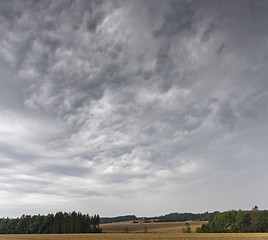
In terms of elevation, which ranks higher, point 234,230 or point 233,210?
point 233,210

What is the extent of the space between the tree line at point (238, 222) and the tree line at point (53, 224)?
2722 inches

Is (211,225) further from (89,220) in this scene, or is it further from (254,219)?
(89,220)

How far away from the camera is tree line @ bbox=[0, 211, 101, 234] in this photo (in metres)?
140

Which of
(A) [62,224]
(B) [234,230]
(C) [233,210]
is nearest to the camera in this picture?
(B) [234,230]

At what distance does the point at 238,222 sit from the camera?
11525 centimetres

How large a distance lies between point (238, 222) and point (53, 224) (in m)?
109

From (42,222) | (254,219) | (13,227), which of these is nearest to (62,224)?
(42,222)

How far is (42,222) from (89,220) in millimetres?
30179

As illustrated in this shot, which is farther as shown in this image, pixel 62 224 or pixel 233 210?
pixel 62 224

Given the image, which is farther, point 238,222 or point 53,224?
point 53,224

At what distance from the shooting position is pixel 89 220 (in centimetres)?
Answer: 14575

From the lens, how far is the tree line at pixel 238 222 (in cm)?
11070

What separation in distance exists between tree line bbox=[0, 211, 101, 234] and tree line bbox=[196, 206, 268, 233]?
69142mm

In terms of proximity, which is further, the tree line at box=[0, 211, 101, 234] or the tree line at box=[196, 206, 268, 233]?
the tree line at box=[0, 211, 101, 234]
